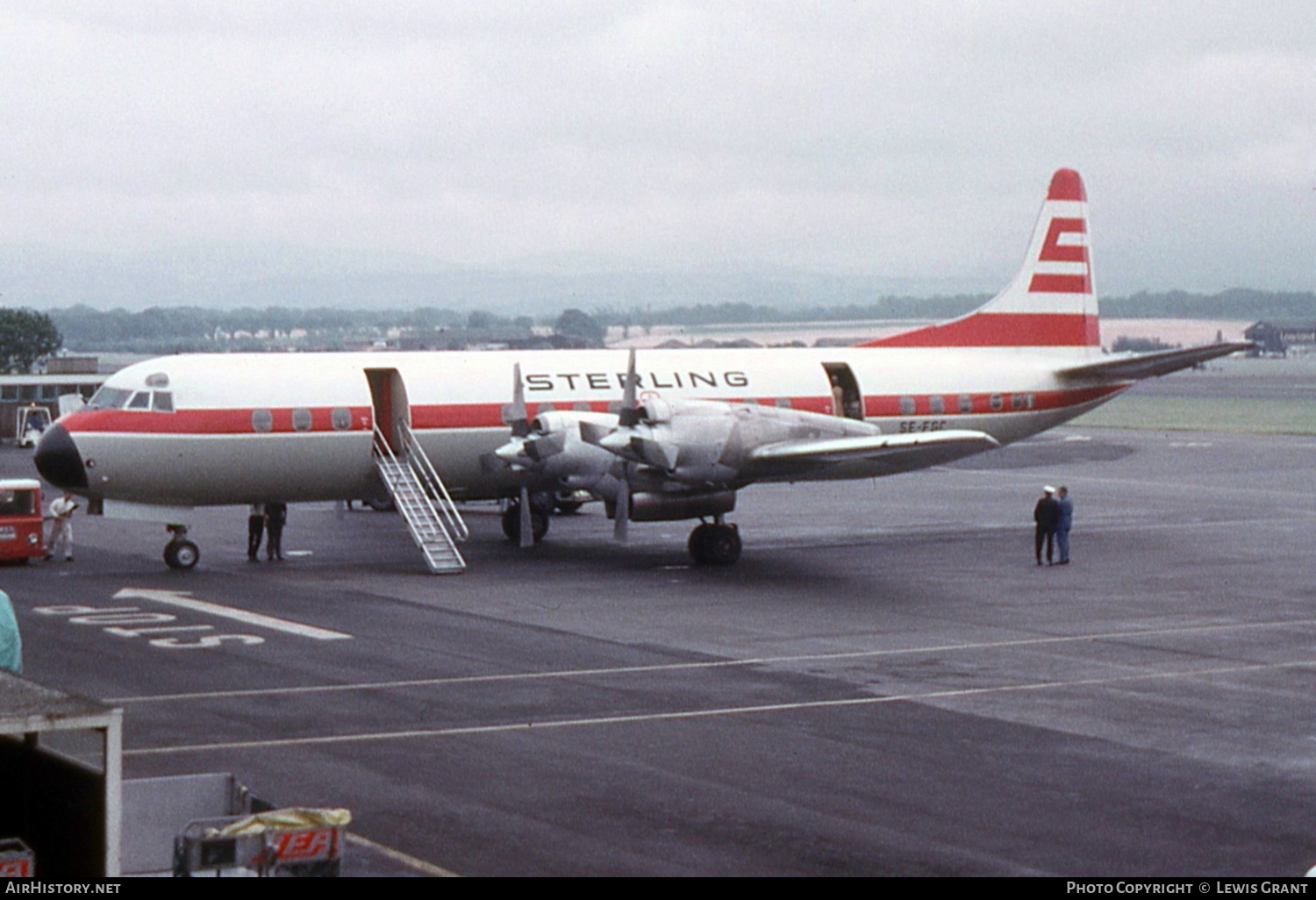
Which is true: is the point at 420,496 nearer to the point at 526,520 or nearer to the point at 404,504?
the point at 404,504

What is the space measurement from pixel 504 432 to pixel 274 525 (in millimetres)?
5526

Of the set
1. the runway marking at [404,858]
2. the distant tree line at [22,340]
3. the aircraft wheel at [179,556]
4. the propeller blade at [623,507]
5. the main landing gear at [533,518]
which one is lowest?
the runway marking at [404,858]

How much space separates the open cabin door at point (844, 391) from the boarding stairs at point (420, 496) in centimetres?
1006

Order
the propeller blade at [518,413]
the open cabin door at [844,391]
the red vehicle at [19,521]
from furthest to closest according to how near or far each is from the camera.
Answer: the open cabin door at [844,391]
the propeller blade at [518,413]
the red vehicle at [19,521]

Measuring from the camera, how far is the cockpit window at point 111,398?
34.4m

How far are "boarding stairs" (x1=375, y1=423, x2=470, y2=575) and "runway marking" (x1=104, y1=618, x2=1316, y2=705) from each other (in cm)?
1093

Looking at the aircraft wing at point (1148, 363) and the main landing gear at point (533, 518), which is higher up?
the aircraft wing at point (1148, 363)

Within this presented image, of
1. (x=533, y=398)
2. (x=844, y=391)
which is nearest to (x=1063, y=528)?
(x=844, y=391)

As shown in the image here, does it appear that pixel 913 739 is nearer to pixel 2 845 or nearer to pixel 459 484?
pixel 2 845

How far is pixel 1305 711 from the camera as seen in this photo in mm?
21016

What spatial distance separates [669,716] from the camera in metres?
20.7

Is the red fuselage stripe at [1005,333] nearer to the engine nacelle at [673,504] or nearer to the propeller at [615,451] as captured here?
the engine nacelle at [673,504]

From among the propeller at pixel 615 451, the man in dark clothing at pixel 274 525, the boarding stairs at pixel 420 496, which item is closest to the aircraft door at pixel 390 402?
the boarding stairs at pixel 420 496

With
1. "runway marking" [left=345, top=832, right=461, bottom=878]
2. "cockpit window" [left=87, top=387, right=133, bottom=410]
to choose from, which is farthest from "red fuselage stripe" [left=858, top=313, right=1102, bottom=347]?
"runway marking" [left=345, top=832, right=461, bottom=878]
